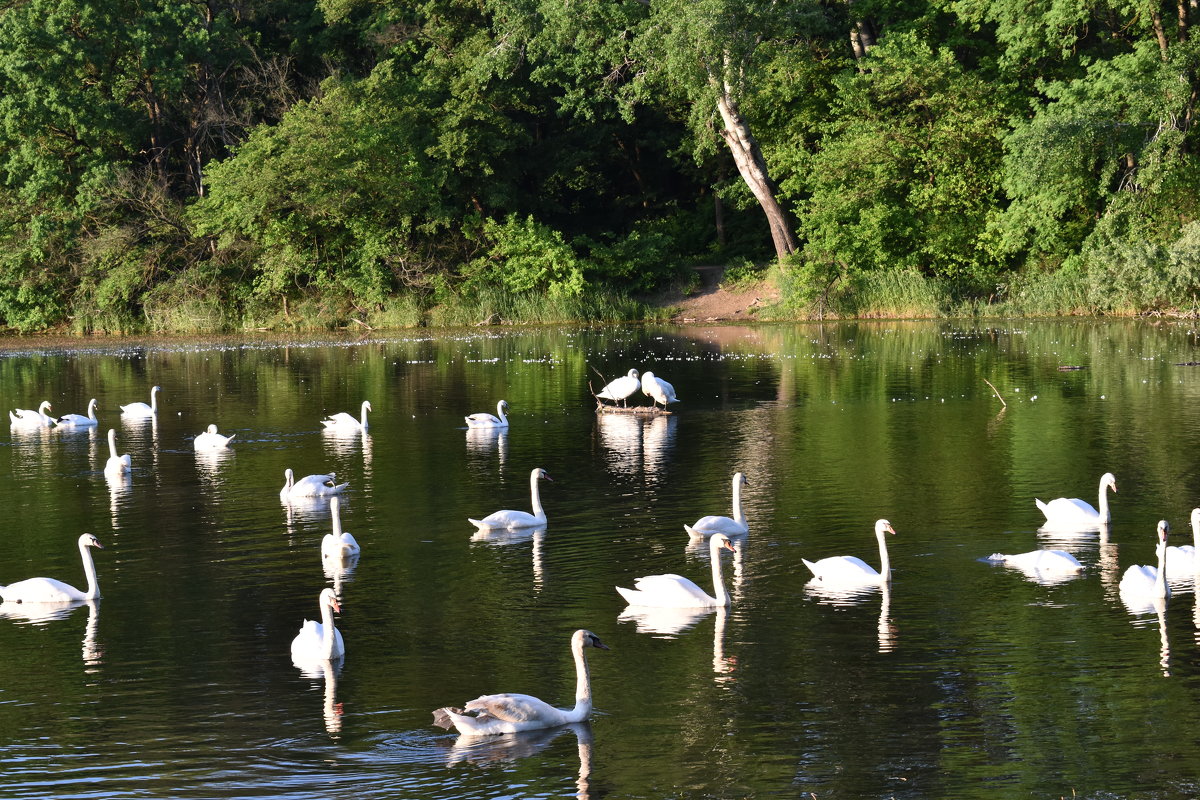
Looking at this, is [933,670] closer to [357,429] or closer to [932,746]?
[932,746]

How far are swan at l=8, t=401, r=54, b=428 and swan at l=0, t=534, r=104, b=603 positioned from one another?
49.3 feet

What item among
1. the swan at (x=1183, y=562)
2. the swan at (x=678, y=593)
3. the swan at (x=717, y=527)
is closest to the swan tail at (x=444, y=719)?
the swan at (x=678, y=593)

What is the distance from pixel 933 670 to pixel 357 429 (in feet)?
54.3

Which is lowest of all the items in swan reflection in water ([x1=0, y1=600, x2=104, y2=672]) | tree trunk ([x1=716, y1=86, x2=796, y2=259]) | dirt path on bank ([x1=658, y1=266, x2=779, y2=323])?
swan reflection in water ([x1=0, y1=600, x2=104, y2=672])

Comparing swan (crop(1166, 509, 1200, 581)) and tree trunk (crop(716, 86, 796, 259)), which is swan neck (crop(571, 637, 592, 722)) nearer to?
swan (crop(1166, 509, 1200, 581))

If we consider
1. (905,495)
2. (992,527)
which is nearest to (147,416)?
(905,495)

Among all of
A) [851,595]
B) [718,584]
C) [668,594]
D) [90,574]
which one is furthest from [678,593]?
[90,574]

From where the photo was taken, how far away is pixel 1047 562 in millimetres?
14469

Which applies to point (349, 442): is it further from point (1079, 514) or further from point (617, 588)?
point (1079, 514)

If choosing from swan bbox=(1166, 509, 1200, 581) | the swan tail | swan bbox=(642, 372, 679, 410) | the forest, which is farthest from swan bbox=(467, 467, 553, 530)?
the forest

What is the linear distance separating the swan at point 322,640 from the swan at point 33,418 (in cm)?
1822

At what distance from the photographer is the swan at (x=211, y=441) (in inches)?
970

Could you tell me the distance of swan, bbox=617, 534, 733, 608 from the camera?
1349 centimetres

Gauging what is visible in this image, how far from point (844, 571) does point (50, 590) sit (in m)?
7.58
